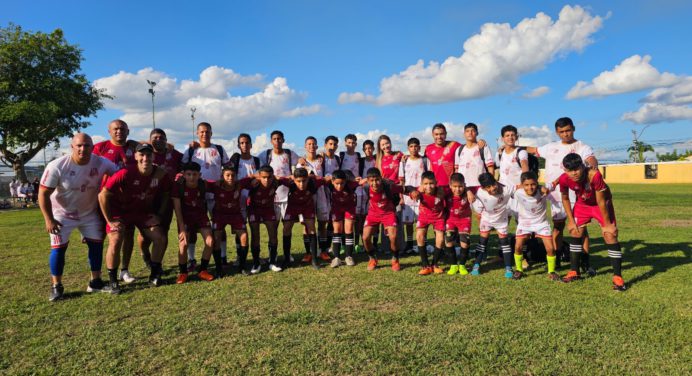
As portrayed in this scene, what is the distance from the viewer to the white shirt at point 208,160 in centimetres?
693

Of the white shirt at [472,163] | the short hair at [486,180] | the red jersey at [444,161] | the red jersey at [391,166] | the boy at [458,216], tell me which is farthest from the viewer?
the red jersey at [391,166]

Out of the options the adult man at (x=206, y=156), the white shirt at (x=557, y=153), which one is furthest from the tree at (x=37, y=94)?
the white shirt at (x=557, y=153)

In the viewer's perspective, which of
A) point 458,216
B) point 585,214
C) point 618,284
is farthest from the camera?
point 458,216

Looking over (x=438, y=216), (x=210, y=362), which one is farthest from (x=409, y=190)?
(x=210, y=362)

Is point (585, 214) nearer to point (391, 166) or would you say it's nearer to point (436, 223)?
point (436, 223)

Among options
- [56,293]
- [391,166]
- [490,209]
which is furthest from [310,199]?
[56,293]

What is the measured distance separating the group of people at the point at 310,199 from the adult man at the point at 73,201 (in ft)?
0.04

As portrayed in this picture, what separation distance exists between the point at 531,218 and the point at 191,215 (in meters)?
5.10

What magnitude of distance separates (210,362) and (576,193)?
5227mm

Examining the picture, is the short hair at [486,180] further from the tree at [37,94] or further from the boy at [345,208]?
the tree at [37,94]

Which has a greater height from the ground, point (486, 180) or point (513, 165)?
point (513, 165)

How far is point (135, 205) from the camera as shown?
574 cm

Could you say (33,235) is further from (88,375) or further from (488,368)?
(488,368)

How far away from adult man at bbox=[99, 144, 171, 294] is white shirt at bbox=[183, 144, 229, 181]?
996 mm
